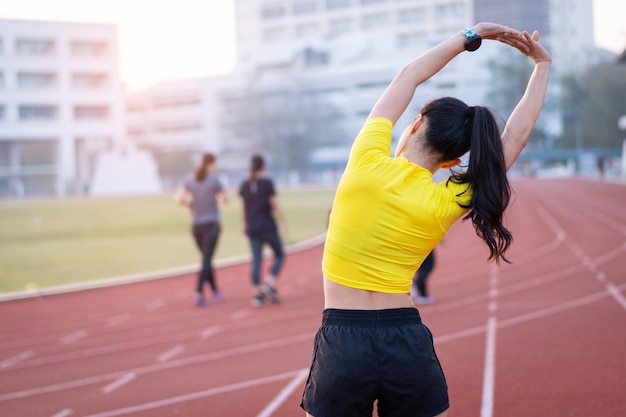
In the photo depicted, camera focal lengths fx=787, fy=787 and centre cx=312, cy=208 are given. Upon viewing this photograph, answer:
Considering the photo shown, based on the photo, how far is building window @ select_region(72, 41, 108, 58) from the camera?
45.7 m

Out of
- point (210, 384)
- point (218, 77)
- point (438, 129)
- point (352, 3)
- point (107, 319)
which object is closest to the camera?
point (438, 129)

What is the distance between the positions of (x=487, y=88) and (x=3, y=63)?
197 feet

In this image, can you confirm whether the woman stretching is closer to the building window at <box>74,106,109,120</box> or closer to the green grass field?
the green grass field

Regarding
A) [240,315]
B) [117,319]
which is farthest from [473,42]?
[117,319]

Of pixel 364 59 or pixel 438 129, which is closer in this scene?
pixel 438 129

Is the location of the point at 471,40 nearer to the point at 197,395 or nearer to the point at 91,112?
the point at 197,395

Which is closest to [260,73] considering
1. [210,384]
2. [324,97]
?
[324,97]

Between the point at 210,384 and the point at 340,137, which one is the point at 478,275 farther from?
the point at 340,137

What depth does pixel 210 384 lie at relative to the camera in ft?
20.8

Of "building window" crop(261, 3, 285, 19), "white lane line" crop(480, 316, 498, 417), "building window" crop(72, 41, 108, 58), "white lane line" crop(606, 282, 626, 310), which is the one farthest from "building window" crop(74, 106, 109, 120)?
"building window" crop(261, 3, 285, 19)

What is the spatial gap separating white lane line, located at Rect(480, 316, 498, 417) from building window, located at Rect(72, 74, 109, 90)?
42.5 m

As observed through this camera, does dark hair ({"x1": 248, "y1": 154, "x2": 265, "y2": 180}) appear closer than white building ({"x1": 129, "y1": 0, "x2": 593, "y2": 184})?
Yes

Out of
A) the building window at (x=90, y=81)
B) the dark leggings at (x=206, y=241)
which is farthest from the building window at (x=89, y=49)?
the dark leggings at (x=206, y=241)

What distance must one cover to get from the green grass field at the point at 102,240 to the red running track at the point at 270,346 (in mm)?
1871
